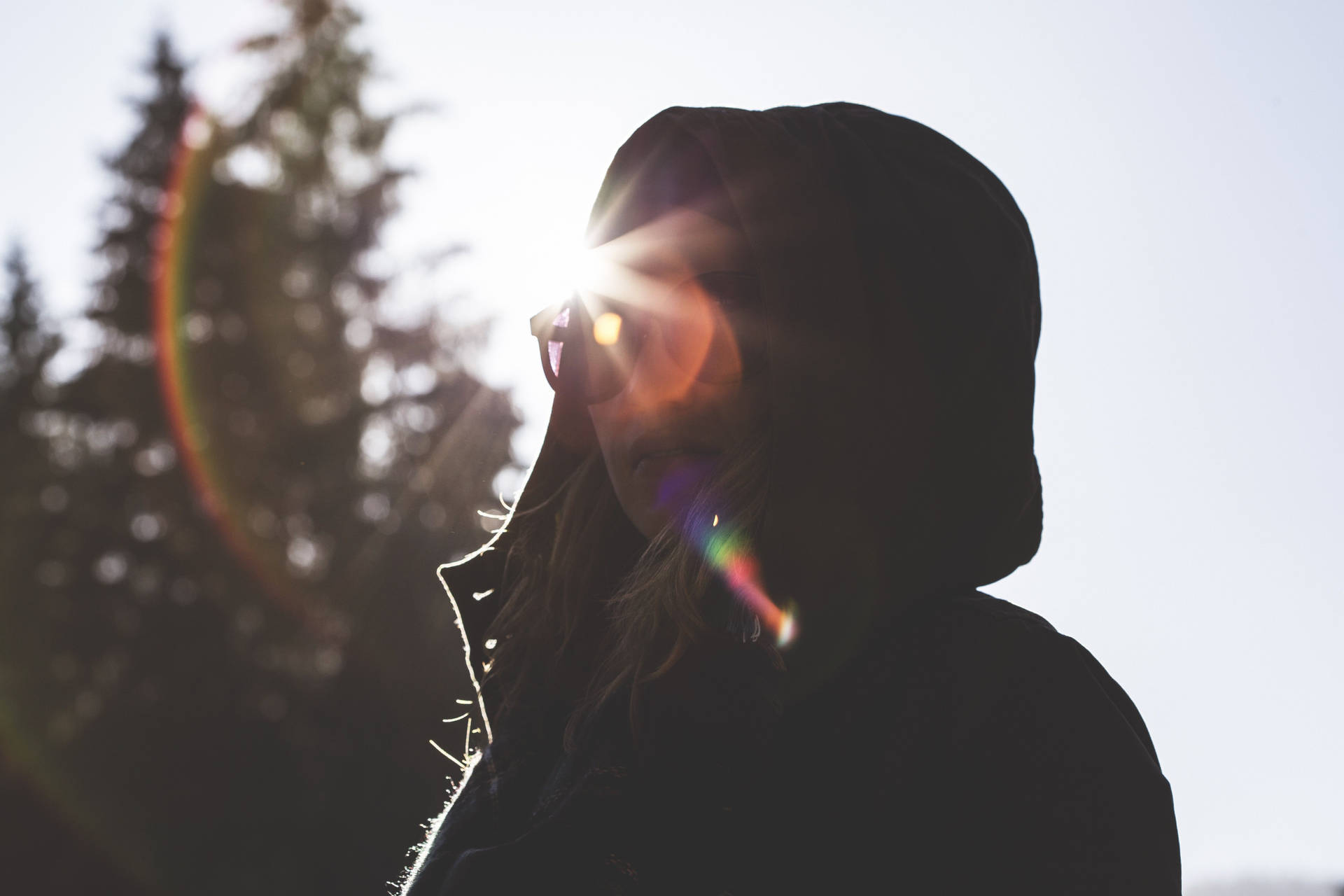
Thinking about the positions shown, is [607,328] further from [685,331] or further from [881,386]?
[881,386]

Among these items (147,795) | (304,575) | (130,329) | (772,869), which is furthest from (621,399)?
(130,329)

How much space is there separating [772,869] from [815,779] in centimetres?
15

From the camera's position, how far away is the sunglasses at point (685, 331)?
6.10ft

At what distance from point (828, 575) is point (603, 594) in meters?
1.03

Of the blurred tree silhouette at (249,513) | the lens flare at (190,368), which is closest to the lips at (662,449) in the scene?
the blurred tree silhouette at (249,513)

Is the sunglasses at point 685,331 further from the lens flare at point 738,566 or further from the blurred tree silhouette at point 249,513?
the blurred tree silhouette at point 249,513

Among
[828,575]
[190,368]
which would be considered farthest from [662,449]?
[190,368]

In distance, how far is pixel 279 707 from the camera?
1608 cm

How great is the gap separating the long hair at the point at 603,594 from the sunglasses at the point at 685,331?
17 cm

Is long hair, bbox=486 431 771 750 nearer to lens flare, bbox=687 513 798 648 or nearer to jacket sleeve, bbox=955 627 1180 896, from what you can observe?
lens flare, bbox=687 513 798 648

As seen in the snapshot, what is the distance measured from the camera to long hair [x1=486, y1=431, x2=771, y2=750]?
1.81m

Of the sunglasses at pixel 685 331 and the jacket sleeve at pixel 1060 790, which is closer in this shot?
the jacket sleeve at pixel 1060 790

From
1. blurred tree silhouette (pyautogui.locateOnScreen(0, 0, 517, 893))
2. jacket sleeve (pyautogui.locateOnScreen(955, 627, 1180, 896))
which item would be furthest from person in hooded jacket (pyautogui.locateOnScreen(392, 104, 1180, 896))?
blurred tree silhouette (pyautogui.locateOnScreen(0, 0, 517, 893))

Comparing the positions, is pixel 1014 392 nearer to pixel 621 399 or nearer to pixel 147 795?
pixel 621 399
